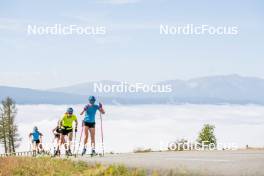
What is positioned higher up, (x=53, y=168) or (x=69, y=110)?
(x=69, y=110)

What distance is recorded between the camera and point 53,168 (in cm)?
2564

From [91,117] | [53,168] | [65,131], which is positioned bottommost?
[53,168]

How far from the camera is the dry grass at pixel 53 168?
21562 mm

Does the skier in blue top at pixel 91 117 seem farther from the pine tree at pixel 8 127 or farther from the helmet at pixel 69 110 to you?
the pine tree at pixel 8 127

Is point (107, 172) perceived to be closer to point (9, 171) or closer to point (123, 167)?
point (123, 167)

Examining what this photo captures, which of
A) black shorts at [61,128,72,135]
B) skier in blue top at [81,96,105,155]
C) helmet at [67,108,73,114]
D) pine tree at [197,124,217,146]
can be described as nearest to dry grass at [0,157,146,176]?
skier in blue top at [81,96,105,155]

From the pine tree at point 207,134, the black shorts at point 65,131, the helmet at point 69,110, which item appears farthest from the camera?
the pine tree at point 207,134

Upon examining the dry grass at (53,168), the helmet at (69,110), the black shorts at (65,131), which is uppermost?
the helmet at (69,110)

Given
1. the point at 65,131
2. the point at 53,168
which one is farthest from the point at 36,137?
the point at 53,168

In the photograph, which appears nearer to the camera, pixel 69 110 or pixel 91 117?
pixel 91 117

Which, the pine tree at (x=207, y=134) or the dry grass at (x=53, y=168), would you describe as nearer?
the dry grass at (x=53, y=168)

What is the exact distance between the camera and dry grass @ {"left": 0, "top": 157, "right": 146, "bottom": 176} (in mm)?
21562

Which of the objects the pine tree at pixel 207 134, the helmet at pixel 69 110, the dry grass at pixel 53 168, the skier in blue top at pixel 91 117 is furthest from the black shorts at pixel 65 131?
the pine tree at pixel 207 134

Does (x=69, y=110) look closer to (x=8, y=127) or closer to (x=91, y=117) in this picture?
(x=91, y=117)
